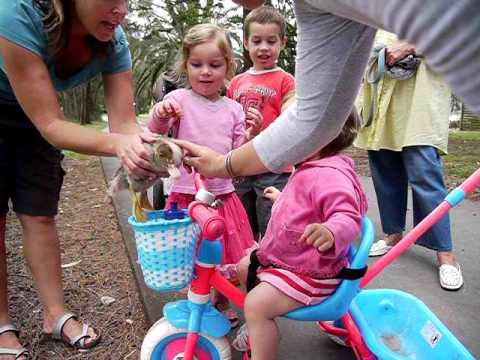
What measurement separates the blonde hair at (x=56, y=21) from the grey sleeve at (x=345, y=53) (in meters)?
0.81

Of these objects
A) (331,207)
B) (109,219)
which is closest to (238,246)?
(331,207)

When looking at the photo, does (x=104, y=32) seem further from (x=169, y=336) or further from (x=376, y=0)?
(x=376, y=0)

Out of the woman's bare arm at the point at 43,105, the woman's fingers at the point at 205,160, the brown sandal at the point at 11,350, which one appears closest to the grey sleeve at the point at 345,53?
the woman's fingers at the point at 205,160

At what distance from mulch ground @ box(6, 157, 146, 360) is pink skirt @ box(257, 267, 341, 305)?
792 mm

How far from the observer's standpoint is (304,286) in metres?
1.50

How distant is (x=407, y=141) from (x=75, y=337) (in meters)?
1.92

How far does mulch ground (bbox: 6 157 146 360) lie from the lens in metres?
2.00

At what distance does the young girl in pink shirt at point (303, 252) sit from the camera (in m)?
1.47

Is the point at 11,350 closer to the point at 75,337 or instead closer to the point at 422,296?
the point at 75,337

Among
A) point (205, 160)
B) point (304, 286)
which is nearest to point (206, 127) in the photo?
point (205, 160)

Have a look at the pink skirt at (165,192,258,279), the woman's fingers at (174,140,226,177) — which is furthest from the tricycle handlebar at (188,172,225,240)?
the pink skirt at (165,192,258,279)

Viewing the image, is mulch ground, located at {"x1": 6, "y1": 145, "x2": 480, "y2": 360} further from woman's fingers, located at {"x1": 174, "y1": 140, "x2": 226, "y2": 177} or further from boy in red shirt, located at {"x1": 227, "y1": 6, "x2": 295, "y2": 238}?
woman's fingers, located at {"x1": 174, "y1": 140, "x2": 226, "y2": 177}

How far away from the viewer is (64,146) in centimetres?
158

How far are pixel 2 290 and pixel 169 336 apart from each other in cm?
83
